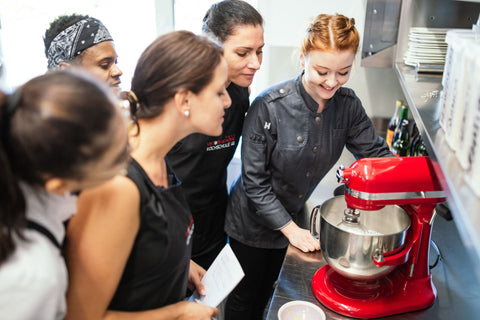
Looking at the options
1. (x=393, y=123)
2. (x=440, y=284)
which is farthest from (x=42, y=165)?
(x=393, y=123)

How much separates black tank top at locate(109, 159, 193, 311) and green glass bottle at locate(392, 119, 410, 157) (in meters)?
1.65

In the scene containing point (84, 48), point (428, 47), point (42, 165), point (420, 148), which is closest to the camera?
point (42, 165)

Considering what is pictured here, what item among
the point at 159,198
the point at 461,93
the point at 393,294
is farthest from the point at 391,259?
A: the point at 159,198

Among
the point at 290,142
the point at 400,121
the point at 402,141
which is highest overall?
the point at 290,142

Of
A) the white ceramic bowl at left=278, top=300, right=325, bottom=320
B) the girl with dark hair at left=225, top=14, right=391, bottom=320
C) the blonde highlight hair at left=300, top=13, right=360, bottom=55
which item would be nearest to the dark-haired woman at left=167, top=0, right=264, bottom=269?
the girl with dark hair at left=225, top=14, right=391, bottom=320

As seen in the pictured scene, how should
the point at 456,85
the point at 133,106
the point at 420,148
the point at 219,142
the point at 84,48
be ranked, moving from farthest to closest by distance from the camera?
the point at 420,148
the point at 219,142
the point at 84,48
the point at 133,106
the point at 456,85

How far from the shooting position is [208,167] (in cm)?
182

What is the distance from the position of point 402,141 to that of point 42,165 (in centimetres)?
214

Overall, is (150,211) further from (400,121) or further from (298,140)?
(400,121)

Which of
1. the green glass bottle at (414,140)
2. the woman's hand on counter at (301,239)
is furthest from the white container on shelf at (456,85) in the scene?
the green glass bottle at (414,140)

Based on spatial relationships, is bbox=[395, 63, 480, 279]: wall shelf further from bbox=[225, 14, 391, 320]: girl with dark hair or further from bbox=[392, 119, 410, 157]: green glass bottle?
bbox=[392, 119, 410, 157]: green glass bottle

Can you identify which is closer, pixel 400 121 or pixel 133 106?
pixel 133 106

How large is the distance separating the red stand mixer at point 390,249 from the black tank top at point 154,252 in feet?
1.50

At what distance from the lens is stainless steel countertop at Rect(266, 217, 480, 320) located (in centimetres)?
130
